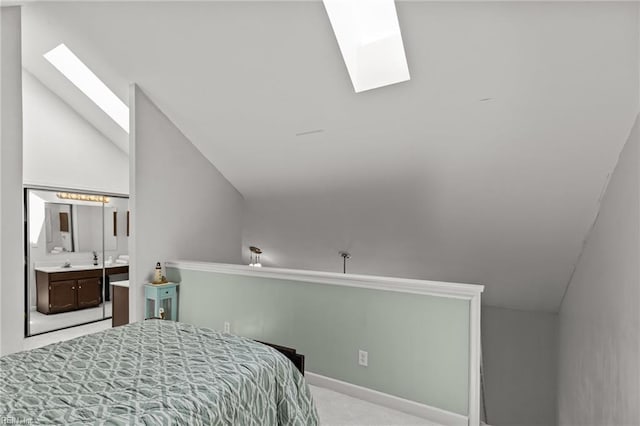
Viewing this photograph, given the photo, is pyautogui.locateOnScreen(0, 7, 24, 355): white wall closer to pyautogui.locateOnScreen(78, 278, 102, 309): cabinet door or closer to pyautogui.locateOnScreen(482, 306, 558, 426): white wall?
pyautogui.locateOnScreen(78, 278, 102, 309): cabinet door

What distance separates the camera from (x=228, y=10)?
2.49 meters

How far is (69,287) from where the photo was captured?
4.41 meters

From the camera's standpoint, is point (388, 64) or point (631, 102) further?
point (388, 64)

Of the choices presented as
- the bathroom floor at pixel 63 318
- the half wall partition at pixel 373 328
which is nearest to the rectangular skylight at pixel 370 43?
the half wall partition at pixel 373 328

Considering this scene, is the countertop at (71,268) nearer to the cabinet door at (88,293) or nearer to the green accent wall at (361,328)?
the cabinet door at (88,293)

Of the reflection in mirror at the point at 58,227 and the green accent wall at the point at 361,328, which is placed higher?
the reflection in mirror at the point at 58,227

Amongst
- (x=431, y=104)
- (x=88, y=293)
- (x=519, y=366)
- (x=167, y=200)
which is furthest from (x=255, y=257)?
(x=519, y=366)

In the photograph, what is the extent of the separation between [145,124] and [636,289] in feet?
13.8

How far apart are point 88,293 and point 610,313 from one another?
560cm

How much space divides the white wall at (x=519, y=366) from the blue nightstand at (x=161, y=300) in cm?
366

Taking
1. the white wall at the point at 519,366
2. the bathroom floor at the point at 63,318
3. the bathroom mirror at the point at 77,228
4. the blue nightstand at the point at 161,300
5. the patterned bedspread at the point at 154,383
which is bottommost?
the white wall at the point at 519,366

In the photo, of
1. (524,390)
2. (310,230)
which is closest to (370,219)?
(310,230)

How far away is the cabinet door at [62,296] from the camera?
4246 millimetres

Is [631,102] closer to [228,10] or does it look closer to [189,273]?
[228,10]
